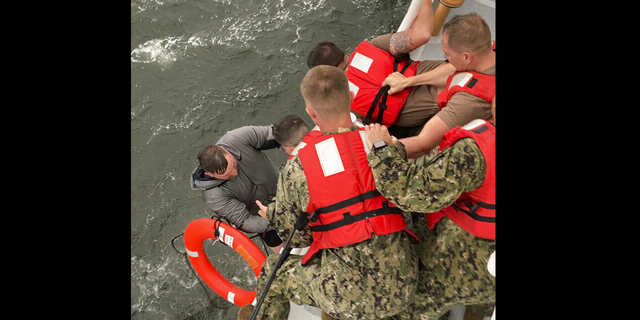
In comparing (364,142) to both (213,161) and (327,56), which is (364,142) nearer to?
(327,56)

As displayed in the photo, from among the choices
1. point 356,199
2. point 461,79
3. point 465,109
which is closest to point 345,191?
point 356,199

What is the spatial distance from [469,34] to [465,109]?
13.7 inches

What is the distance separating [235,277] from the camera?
3.91 metres

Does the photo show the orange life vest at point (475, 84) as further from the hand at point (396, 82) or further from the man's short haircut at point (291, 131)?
the man's short haircut at point (291, 131)

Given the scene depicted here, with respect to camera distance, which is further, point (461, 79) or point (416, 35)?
point (416, 35)

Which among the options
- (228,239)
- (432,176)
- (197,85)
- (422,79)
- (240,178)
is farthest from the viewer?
(197,85)

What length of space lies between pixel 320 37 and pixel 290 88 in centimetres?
77

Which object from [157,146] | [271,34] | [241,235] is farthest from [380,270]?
[271,34]

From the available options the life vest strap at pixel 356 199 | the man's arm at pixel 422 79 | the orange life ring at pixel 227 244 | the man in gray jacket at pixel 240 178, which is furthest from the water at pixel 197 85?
the life vest strap at pixel 356 199

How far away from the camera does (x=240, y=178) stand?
9.84 ft

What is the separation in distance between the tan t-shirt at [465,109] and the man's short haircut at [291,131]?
3.43 feet

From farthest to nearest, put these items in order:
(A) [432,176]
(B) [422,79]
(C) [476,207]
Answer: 1. (B) [422,79]
2. (C) [476,207]
3. (A) [432,176]
